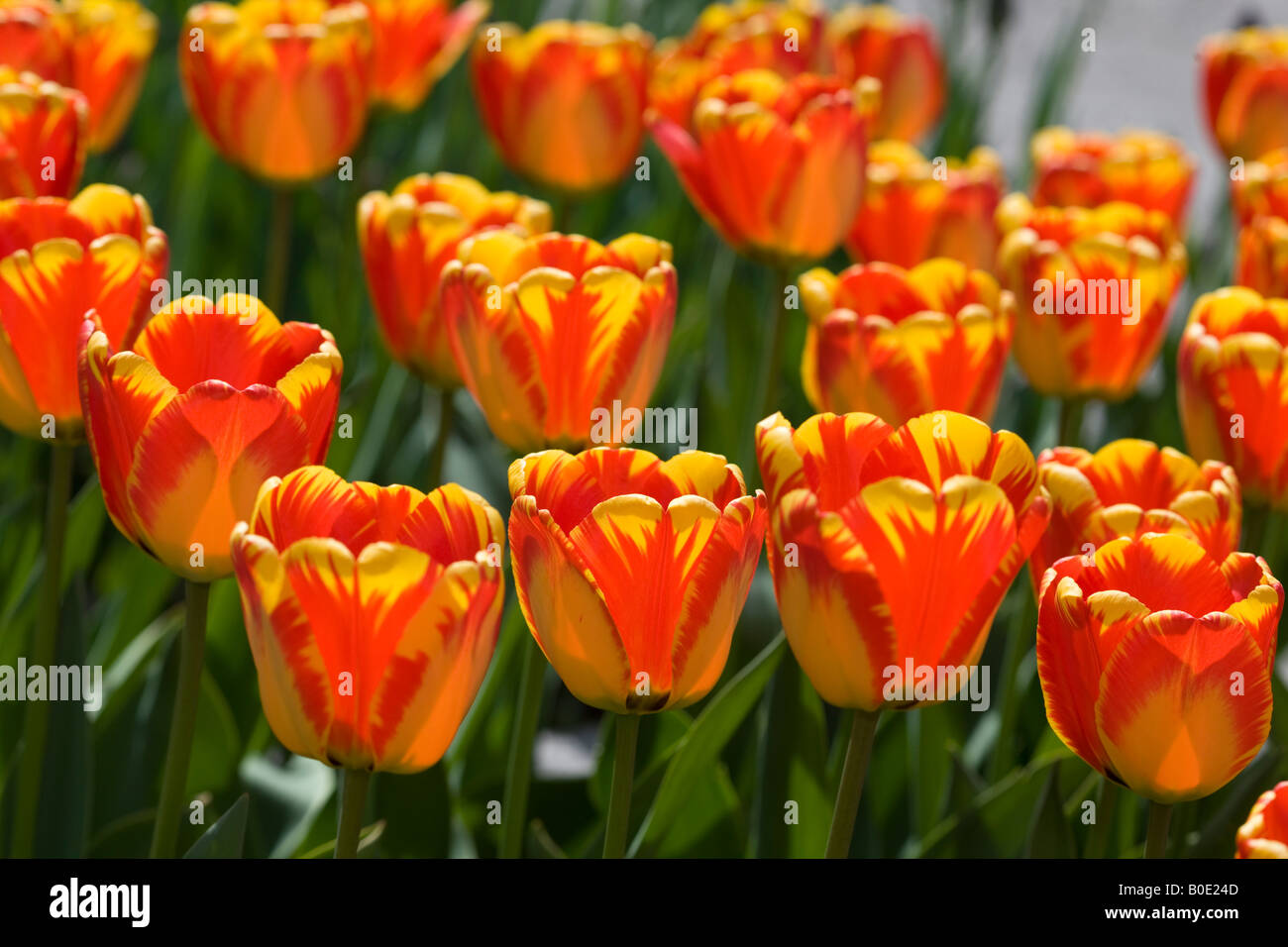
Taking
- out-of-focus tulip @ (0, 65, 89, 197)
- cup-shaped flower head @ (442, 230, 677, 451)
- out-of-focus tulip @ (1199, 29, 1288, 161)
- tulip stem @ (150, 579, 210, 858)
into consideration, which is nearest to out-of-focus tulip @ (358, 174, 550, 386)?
cup-shaped flower head @ (442, 230, 677, 451)

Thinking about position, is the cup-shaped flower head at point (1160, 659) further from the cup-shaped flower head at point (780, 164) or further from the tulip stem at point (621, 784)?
the cup-shaped flower head at point (780, 164)

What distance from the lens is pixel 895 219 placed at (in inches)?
70.6

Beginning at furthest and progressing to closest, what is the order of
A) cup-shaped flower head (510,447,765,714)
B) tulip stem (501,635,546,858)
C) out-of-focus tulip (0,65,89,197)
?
out-of-focus tulip (0,65,89,197)
tulip stem (501,635,546,858)
cup-shaped flower head (510,447,765,714)

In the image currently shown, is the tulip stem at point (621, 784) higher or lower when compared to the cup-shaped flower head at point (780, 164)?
lower

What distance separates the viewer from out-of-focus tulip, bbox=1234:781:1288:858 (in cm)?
72

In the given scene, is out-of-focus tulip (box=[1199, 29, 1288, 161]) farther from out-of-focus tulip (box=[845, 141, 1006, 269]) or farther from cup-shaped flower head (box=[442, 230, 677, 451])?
cup-shaped flower head (box=[442, 230, 677, 451])

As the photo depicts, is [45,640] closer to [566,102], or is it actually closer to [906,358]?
[906,358]

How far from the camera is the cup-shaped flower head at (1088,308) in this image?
1499mm

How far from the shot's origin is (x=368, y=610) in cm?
79

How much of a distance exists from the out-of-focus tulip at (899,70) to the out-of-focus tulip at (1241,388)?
1.34 m

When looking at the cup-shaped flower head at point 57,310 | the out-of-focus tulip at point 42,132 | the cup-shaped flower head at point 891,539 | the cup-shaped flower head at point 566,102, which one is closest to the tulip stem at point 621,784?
the cup-shaped flower head at point 891,539

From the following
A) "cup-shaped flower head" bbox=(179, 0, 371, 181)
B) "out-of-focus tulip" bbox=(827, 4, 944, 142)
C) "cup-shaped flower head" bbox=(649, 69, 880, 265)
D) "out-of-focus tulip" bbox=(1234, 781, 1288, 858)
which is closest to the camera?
"out-of-focus tulip" bbox=(1234, 781, 1288, 858)
